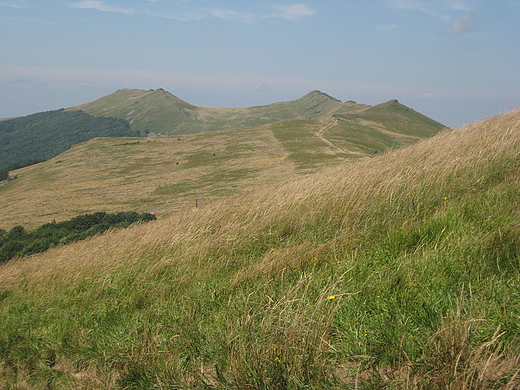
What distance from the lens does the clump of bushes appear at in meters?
24.1

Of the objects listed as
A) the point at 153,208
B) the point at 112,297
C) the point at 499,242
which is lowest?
the point at 153,208

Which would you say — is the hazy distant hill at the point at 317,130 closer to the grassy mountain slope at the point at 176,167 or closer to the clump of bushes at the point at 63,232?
the grassy mountain slope at the point at 176,167

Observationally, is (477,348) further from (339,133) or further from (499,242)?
(339,133)

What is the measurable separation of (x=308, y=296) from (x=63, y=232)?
1098 inches

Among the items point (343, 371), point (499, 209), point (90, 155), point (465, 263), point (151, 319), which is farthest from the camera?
point (90, 155)

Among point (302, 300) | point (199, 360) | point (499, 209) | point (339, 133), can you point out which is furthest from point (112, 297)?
point (339, 133)

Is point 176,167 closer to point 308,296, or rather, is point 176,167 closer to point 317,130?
point 317,130

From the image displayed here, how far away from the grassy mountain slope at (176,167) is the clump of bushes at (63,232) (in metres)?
4.52

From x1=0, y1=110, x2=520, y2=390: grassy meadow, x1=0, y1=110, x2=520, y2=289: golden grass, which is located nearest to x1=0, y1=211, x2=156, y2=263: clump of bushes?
x1=0, y1=110, x2=520, y2=289: golden grass

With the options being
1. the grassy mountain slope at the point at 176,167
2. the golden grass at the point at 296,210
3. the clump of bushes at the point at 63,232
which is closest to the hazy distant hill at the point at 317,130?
the grassy mountain slope at the point at 176,167

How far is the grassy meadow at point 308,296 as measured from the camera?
2457mm

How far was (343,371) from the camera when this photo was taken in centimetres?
248

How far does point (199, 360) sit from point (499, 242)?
2870 mm

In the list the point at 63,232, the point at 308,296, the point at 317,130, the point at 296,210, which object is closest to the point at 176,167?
the point at 317,130
